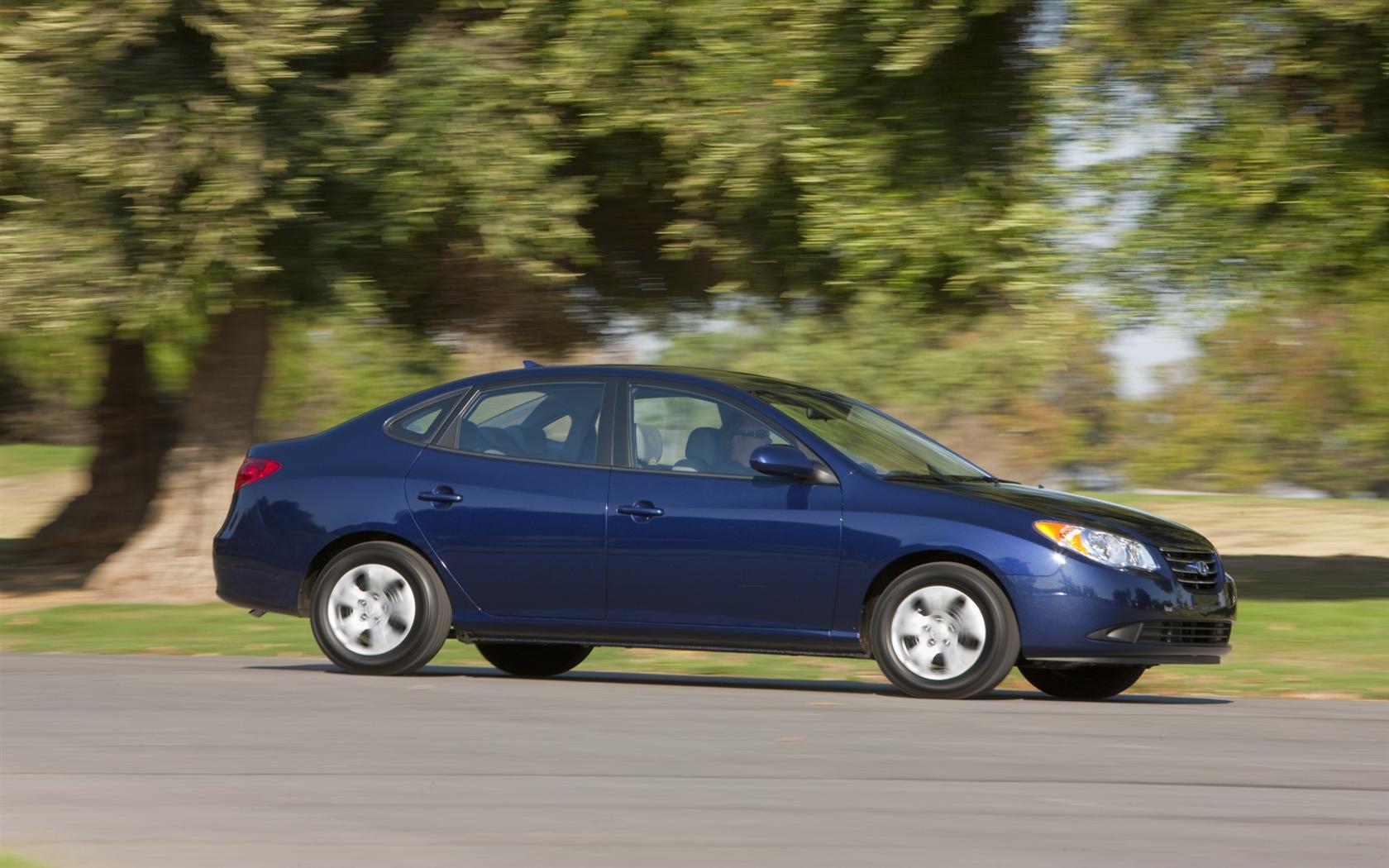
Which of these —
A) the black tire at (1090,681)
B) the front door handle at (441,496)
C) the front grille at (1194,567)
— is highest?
the front door handle at (441,496)

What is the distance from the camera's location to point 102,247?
15586 mm

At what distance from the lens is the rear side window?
34.9 ft

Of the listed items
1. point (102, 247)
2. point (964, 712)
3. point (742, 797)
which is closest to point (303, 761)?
point (742, 797)

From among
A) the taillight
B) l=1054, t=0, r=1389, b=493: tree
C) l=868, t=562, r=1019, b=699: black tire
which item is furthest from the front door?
l=1054, t=0, r=1389, b=493: tree

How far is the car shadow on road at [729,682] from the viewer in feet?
33.7

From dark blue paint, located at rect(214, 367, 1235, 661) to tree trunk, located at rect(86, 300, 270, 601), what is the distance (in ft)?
25.4

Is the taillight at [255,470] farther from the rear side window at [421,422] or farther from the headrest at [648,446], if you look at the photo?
the headrest at [648,446]

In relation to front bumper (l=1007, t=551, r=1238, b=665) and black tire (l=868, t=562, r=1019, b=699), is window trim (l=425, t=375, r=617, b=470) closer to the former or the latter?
black tire (l=868, t=562, r=1019, b=699)

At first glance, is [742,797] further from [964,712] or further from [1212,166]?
[1212,166]

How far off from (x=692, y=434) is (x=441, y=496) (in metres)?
1.28

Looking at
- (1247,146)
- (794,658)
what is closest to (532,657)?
(794,658)

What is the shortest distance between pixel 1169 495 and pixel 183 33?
60.5 ft

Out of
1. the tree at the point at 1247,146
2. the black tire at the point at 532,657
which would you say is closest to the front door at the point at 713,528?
the black tire at the point at 532,657

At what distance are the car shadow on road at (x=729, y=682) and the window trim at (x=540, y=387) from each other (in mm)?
1176
